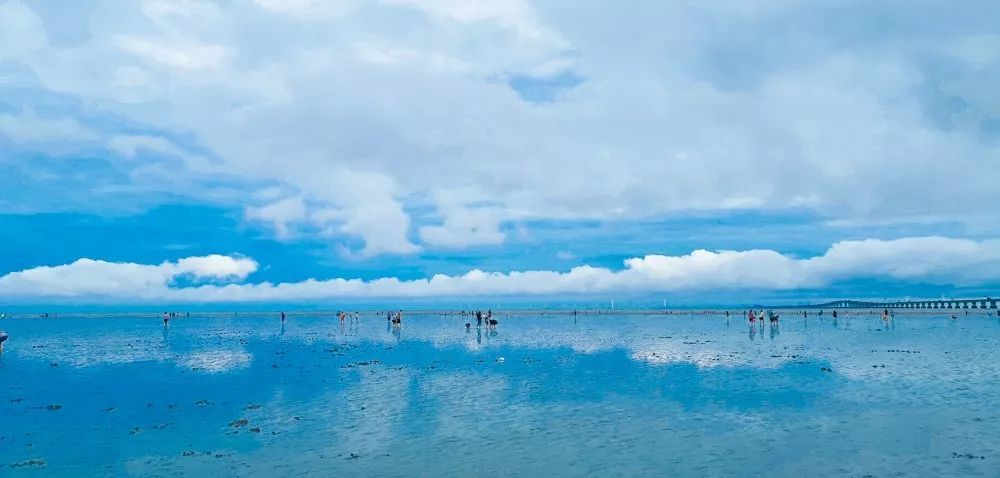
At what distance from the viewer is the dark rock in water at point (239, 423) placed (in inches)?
1175

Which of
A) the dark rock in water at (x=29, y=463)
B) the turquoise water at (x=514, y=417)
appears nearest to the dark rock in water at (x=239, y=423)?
the turquoise water at (x=514, y=417)

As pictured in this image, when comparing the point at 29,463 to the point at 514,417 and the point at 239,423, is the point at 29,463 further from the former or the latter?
A: the point at 514,417

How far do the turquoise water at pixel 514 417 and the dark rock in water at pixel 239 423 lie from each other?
0.19 meters

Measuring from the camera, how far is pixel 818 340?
8138cm

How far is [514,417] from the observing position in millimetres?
30766

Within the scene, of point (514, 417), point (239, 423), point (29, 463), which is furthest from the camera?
point (514, 417)

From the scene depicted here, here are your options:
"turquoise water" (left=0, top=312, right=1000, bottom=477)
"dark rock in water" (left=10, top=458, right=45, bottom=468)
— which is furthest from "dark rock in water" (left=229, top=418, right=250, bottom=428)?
"dark rock in water" (left=10, top=458, right=45, bottom=468)

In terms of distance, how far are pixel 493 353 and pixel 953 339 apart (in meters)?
57.7

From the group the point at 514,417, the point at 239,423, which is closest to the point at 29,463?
the point at 239,423

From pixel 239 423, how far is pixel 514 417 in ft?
42.0

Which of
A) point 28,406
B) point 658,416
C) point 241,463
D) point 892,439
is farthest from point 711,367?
point 28,406

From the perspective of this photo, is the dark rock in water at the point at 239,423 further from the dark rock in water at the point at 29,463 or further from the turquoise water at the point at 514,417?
the dark rock in water at the point at 29,463

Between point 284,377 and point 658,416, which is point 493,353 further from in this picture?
point 658,416

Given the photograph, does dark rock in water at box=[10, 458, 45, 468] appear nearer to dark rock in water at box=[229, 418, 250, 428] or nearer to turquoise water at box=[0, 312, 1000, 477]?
turquoise water at box=[0, 312, 1000, 477]
